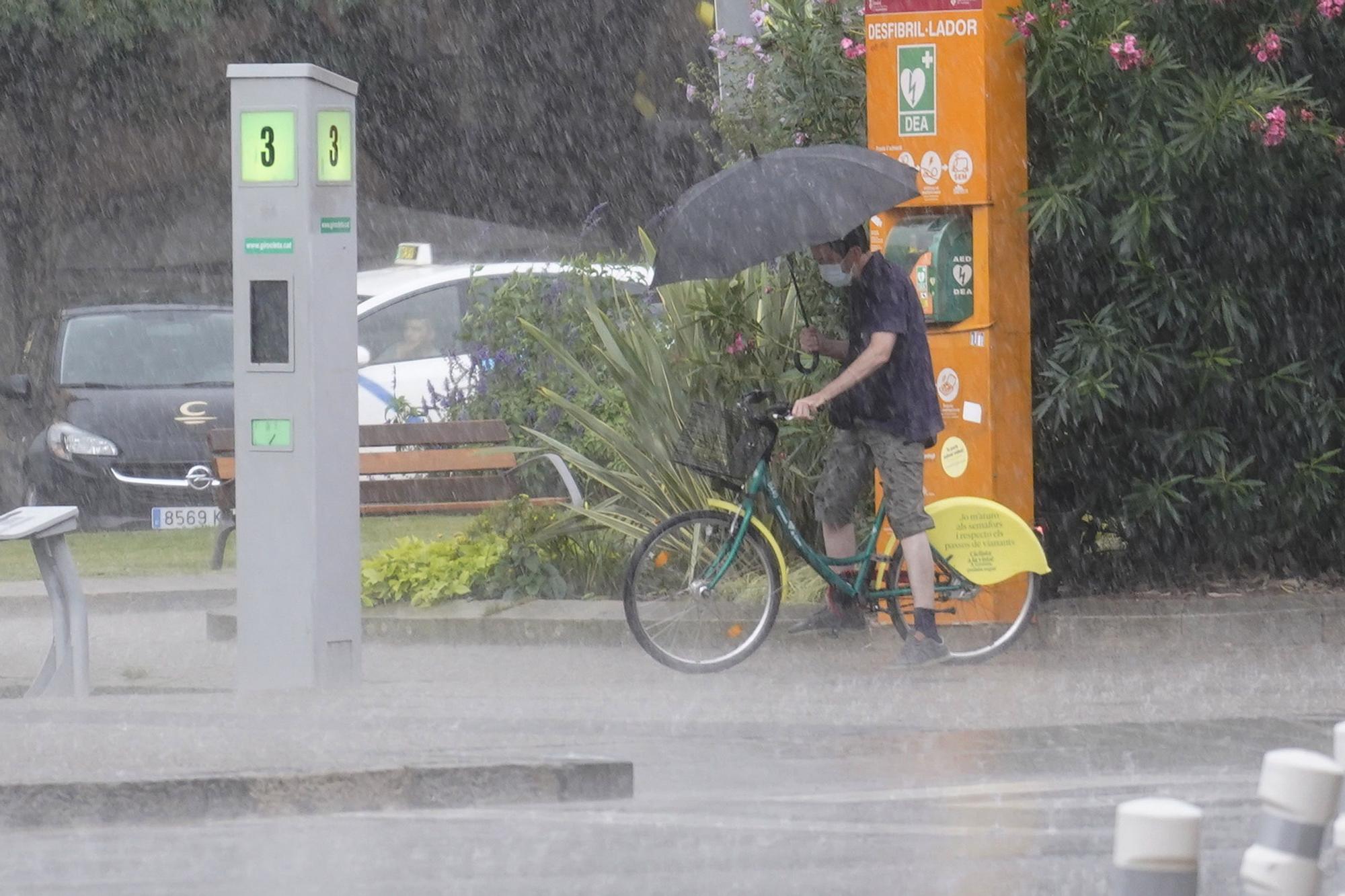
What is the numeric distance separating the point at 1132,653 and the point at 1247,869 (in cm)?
663

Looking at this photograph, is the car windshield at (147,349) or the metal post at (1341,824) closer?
the metal post at (1341,824)

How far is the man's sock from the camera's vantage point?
9.30 m

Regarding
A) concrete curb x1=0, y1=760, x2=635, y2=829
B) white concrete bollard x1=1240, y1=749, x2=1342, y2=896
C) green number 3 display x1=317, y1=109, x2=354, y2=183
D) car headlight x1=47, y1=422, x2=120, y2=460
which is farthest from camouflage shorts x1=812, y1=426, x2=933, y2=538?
car headlight x1=47, y1=422, x2=120, y2=460

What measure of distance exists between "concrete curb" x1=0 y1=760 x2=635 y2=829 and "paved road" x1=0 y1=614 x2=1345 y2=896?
0.20ft

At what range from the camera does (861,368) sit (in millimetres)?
9102

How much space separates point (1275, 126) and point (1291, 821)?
7.00m

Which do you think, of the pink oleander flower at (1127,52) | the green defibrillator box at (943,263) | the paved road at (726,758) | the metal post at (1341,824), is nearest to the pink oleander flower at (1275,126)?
the pink oleander flower at (1127,52)

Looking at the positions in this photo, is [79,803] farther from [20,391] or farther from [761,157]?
[20,391]

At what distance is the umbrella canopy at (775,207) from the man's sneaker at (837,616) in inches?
57.3

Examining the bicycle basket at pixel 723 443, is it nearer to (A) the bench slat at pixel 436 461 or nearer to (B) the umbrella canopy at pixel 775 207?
(B) the umbrella canopy at pixel 775 207

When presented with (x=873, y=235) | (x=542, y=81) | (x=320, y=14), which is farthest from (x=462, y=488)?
(x=542, y=81)

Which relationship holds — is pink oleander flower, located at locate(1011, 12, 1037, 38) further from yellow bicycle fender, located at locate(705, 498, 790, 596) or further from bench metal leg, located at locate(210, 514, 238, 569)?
bench metal leg, located at locate(210, 514, 238, 569)

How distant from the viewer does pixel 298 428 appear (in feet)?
29.1

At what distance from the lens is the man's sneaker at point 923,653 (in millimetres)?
9281
